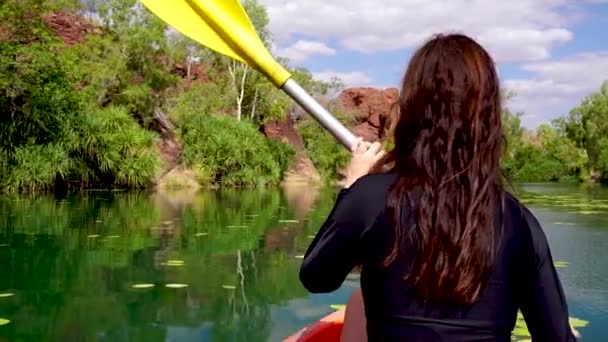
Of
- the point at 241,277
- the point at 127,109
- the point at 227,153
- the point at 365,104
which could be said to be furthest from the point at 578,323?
the point at 365,104

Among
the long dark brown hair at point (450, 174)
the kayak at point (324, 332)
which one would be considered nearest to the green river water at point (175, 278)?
the kayak at point (324, 332)

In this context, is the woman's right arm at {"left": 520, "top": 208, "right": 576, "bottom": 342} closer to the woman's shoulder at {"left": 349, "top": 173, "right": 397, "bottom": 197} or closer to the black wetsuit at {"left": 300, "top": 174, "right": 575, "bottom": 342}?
the black wetsuit at {"left": 300, "top": 174, "right": 575, "bottom": 342}

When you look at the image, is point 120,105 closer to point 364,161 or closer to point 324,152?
point 324,152

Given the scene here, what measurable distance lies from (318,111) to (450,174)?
691 millimetres

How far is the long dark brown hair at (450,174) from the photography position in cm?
108

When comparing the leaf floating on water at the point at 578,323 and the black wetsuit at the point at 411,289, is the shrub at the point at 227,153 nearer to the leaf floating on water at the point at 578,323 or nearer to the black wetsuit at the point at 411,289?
the leaf floating on water at the point at 578,323

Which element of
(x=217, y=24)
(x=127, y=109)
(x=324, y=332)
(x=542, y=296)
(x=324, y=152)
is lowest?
(x=324, y=332)

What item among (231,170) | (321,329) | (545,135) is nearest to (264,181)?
(231,170)

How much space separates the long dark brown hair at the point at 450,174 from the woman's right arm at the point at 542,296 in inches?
2.5

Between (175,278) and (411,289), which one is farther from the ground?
(411,289)

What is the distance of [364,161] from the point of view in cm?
123

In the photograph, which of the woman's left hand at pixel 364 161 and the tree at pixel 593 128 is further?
the tree at pixel 593 128

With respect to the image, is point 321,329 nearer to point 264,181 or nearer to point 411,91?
point 411,91

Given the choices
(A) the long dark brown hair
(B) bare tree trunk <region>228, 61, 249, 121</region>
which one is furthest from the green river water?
(B) bare tree trunk <region>228, 61, 249, 121</region>
